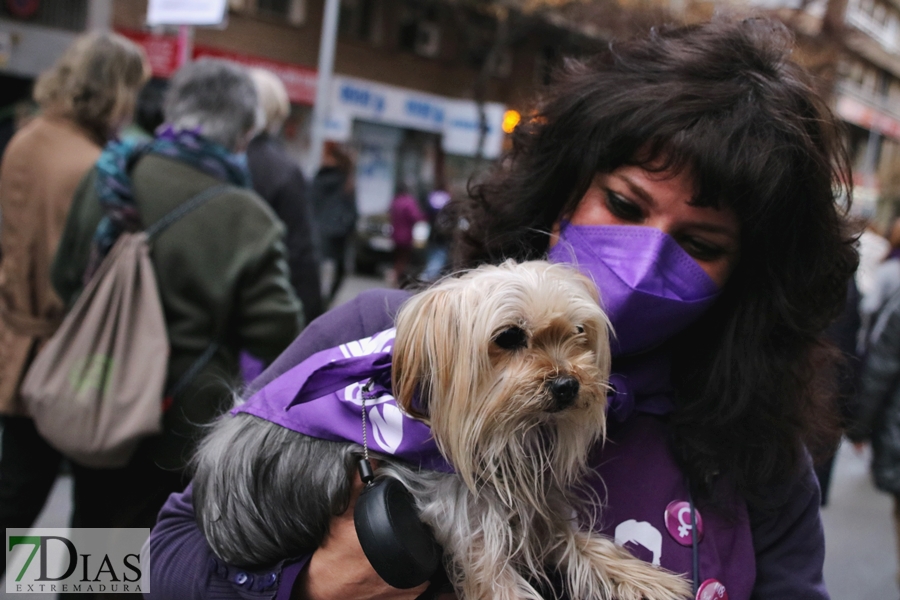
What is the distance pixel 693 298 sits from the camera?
5.64ft

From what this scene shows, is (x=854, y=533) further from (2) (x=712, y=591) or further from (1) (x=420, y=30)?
(1) (x=420, y=30)

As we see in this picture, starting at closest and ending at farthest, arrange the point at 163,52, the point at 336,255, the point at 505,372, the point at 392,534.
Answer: the point at 392,534 < the point at 505,372 < the point at 163,52 < the point at 336,255

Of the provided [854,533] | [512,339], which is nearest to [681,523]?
[512,339]

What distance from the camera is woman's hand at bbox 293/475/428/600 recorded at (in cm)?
148

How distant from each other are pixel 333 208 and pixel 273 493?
22.2 ft

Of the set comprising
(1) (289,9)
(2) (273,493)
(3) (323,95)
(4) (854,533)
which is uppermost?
(1) (289,9)

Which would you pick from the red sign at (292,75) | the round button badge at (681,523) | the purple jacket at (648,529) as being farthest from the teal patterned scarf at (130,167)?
the red sign at (292,75)

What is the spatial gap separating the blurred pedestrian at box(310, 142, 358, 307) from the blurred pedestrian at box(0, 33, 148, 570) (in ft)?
14.3

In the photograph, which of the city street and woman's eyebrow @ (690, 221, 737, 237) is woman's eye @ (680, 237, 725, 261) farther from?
the city street

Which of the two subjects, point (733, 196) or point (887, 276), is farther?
point (887, 276)

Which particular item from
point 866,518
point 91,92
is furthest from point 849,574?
point 91,92

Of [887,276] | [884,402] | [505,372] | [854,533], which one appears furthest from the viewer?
[887,276]

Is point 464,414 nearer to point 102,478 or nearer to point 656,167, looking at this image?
point 656,167

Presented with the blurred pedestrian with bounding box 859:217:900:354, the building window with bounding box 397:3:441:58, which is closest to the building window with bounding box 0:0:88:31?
the building window with bounding box 397:3:441:58
